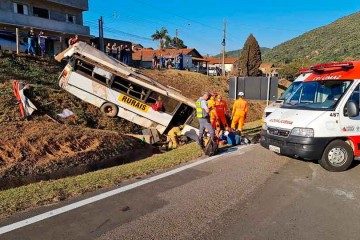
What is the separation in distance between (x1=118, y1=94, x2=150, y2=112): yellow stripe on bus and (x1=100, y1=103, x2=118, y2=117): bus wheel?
38cm

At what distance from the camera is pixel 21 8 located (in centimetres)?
2920

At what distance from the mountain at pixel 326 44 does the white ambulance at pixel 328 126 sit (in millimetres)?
54506

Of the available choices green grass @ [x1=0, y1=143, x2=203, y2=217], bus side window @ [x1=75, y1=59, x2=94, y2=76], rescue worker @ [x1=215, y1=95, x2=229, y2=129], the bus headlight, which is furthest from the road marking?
bus side window @ [x1=75, y1=59, x2=94, y2=76]

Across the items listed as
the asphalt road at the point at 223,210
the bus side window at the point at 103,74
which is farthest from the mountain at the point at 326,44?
the asphalt road at the point at 223,210

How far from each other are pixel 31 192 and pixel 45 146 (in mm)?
4143

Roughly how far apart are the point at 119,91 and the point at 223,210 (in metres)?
9.17

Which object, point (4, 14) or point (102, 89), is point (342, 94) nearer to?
point (102, 89)

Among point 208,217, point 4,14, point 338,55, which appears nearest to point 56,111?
point 208,217

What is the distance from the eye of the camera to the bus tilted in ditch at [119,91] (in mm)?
13094

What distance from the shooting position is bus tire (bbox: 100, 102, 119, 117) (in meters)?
13.4

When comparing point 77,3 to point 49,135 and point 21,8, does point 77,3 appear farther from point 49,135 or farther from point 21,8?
point 49,135

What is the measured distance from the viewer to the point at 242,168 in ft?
24.0

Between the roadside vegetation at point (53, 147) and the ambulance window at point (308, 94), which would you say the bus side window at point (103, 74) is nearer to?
the roadside vegetation at point (53, 147)

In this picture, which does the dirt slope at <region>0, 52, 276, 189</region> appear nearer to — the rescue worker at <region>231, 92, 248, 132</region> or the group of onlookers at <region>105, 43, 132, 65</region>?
the rescue worker at <region>231, 92, 248, 132</region>
